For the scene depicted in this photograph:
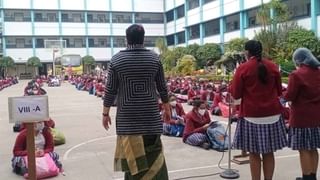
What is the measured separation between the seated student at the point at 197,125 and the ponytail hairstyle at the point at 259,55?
144 inches

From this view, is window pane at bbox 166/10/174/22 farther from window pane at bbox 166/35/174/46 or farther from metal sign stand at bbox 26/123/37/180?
metal sign stand at bbox 26/123/37/180

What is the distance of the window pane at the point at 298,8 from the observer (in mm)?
33062

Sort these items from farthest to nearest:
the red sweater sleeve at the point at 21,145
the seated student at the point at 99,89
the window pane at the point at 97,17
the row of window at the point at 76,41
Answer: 1. the window pane at the point at 97,17
2. the row of window at the point at 76,41
3. the seated student at the point at 99,89
4. the red sweater sleeve at the point at 21,145

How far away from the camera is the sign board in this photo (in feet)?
16.8

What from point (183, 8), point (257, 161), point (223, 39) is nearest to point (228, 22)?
point (223, 39)

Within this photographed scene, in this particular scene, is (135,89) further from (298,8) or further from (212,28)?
(212,28)

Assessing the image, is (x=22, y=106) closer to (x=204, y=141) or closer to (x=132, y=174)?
(x=132, y=174)

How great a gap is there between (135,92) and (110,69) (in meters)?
0.32

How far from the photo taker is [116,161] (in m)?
4.25

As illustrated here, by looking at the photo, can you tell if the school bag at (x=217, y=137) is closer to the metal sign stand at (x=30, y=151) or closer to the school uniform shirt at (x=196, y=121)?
the school uniform shirt at (x=196, y=121)

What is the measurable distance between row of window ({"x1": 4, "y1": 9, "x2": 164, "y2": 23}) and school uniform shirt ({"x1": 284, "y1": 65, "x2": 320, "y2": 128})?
61.9 metres

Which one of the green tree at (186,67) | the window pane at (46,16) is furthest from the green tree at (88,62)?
the green tree at (186,67)

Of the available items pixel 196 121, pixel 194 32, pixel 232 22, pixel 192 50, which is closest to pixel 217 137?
pixel 196 121

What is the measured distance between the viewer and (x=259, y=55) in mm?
4957
